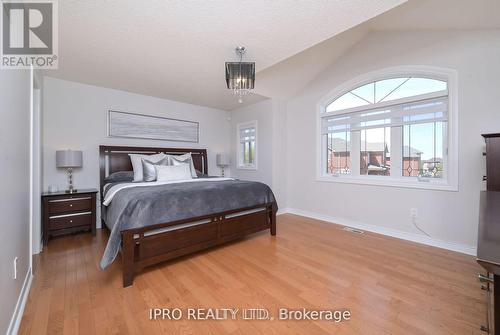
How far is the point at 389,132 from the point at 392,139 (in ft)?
0.38

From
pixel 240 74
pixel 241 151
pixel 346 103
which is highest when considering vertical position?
pixel 346 103

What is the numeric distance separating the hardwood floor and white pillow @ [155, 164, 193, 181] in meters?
1.18

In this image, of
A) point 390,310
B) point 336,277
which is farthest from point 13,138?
point 390,310

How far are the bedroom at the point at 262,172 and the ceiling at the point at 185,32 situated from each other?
0.07 ft

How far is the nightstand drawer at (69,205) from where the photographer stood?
2771 mm

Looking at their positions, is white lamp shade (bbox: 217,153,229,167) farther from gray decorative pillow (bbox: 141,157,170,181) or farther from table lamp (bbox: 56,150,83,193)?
table lamp (bbox: 56,150,83,193)

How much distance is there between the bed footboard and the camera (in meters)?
1.87

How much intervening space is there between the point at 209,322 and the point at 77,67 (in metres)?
3.43

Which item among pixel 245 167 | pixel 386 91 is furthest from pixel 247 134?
pixel 386 91

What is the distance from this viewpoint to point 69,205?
2.88 m

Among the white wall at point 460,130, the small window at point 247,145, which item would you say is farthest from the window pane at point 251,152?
the white wall at point 460,130

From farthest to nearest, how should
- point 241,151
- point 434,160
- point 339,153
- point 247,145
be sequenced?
point 241,151, point 247,145, point 339,153, point 434,160

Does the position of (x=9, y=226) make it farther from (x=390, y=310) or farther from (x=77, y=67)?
(x=390, y=310)

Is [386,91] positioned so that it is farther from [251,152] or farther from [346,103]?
[251,152]
